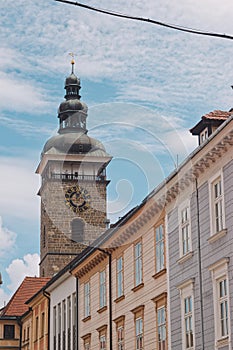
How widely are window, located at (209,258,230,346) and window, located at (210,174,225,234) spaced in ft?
3.61

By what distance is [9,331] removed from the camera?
66875 millimetres

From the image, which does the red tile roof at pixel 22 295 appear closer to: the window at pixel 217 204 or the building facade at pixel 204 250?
the building facade at pixel 204 250

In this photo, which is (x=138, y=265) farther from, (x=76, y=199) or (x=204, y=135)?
(x=76, y=199)

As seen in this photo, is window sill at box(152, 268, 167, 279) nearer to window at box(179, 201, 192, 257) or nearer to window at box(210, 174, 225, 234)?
window at box(179, 201, 192, 257)

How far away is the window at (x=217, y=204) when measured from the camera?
2394cm

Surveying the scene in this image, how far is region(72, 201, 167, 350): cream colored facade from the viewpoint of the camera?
29.2 m

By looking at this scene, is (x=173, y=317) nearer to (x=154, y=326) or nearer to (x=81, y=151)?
(x=154, y=326)

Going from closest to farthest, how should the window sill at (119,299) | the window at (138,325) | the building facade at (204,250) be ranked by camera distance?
the building facade at (204,250)
the window at (138,325)
the window sill at (119,299)

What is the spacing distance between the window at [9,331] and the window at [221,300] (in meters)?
44.9

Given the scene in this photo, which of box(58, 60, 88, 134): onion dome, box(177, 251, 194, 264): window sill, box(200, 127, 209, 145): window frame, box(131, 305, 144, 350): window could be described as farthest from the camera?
box(58, 60, 88, 134): onion dome

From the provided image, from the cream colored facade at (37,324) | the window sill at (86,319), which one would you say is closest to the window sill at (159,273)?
the window sill at (86,319)

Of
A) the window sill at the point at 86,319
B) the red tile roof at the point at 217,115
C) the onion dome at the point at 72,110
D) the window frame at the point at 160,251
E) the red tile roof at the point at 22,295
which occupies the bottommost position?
the window sill at the point at 86,319

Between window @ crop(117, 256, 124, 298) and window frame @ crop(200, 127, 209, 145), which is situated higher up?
window frame @ crop(200, 127, 209, 145)

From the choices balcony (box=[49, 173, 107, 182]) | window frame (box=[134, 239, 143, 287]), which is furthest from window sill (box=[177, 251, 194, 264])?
balcony (box=[49, 173, 107, 182])
